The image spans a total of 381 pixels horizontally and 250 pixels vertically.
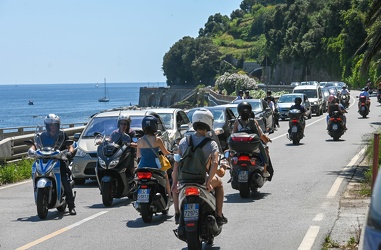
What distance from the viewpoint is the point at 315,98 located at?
159ft

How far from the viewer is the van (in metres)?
47.8

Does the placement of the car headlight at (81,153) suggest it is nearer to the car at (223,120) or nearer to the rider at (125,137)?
the rider at (125,137)

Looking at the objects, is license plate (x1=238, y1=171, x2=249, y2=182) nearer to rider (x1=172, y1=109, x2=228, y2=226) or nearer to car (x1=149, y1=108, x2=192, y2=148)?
rider (x1=172, y1=109, x2=228, y2=226)

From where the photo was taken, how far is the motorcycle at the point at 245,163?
14.5m

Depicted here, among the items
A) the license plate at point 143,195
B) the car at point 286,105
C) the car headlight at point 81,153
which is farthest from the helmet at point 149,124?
the car at point 286,105

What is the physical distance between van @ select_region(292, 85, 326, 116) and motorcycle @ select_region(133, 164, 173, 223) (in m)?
36.2

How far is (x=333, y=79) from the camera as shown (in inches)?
4301

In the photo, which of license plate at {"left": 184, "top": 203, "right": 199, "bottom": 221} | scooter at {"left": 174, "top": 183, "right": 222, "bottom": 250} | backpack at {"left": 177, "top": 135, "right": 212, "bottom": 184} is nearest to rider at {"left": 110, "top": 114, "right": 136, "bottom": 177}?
backpack at {"left": 177, "top": 135, "right": 212, "bottom": 184}

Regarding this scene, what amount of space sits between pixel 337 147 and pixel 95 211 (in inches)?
525

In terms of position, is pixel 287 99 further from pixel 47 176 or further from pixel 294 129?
pixel 47 176

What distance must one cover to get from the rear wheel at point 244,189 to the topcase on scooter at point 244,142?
23.2 inches

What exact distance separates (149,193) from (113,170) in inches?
89.6

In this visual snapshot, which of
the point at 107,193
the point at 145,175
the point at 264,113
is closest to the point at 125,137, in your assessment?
the point at 107,193

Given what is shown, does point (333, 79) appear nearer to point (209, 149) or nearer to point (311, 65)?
point (311, 65)
